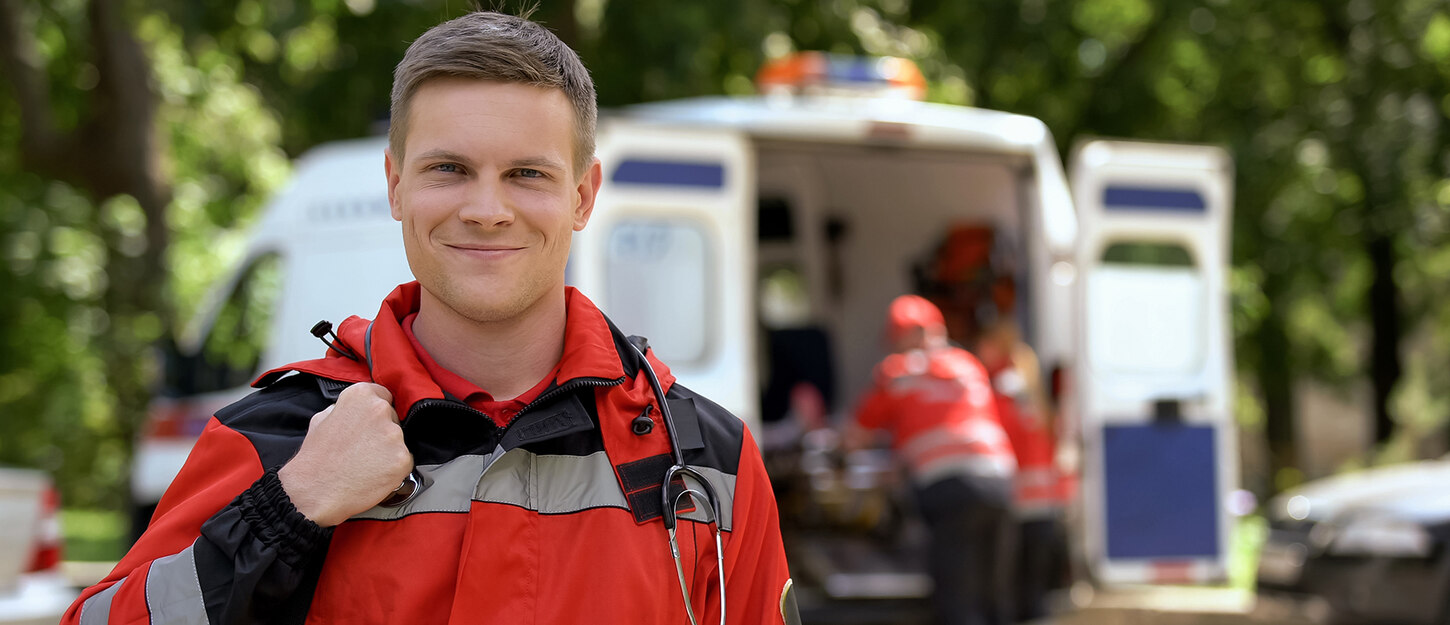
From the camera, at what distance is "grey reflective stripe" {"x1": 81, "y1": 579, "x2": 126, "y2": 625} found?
4.80 feet

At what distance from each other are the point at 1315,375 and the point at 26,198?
15.8 m

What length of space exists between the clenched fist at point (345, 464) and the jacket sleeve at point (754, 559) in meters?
0.37

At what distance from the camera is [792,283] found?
9.51 meters

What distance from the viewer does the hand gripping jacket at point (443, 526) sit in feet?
4.78

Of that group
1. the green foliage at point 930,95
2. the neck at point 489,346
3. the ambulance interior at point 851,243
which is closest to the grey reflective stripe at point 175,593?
the neck at point 489,346

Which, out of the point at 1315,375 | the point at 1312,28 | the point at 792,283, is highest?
the point at 1312,28

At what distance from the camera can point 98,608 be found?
1.47 m

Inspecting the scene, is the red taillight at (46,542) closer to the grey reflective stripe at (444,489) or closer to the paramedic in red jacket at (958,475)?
the paramedic in red jacket at (958,475)

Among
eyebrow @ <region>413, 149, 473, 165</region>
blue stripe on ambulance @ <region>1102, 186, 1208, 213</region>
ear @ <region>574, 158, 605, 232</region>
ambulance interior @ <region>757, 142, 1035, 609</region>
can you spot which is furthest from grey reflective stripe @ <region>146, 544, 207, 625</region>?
blue stripe on ambulance @ <region>1102, 186, 1208, 213</region>

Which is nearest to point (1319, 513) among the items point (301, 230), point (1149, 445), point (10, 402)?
point (1149, 445)

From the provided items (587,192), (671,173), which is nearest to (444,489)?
(587,192)

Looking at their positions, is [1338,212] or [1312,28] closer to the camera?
[1312,28]

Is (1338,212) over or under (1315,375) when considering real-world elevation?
over

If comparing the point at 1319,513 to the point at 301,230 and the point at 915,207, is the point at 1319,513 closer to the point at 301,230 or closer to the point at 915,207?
the point at 915,207
